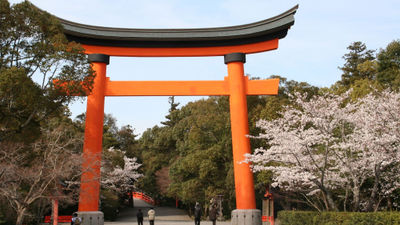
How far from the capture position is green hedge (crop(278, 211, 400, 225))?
9125 millimetres

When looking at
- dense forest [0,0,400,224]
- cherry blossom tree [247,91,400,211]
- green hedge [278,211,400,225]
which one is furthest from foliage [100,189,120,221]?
cherry blossom tree [247,91,400,211]

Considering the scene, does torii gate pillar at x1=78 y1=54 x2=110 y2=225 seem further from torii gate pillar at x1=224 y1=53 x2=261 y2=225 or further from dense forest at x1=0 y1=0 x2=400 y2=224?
torii gate pillar at x1=224 y1=53 x2=261 y2=225

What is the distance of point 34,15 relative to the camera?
40.9ft

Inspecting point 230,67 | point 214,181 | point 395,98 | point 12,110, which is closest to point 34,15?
point 12,110

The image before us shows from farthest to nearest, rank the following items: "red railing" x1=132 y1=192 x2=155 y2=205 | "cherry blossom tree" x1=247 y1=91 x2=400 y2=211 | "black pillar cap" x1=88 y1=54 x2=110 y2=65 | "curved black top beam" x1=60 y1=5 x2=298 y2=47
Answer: "red railing" x1=132 y1=192 x2=155 y2=205 → "black pillar cap" x1=88 y1=54 x2=110 y2=65 → "curved black top beam" x1=60 y1=5 x2=298 y2=47 → "cherry blossom tree" x1=247 y1=91 x2=400 y2=211

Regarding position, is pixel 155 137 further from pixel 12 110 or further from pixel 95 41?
pixel 12 110

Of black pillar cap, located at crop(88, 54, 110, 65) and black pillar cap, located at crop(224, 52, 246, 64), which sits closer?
black pillar cap, located at crop(88, 54, 110, 65)

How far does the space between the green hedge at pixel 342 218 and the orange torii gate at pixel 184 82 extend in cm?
238

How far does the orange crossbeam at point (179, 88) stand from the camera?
16.0 meters

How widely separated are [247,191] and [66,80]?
8.34 metres

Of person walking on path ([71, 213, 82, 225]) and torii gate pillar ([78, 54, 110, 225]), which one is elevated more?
torii gate pillar ([78, 54, 110, 225])

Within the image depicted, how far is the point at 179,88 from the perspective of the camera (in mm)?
16078

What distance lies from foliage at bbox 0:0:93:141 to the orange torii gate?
249 cm

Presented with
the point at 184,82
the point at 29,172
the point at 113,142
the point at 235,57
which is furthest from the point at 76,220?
the point at 113,142
